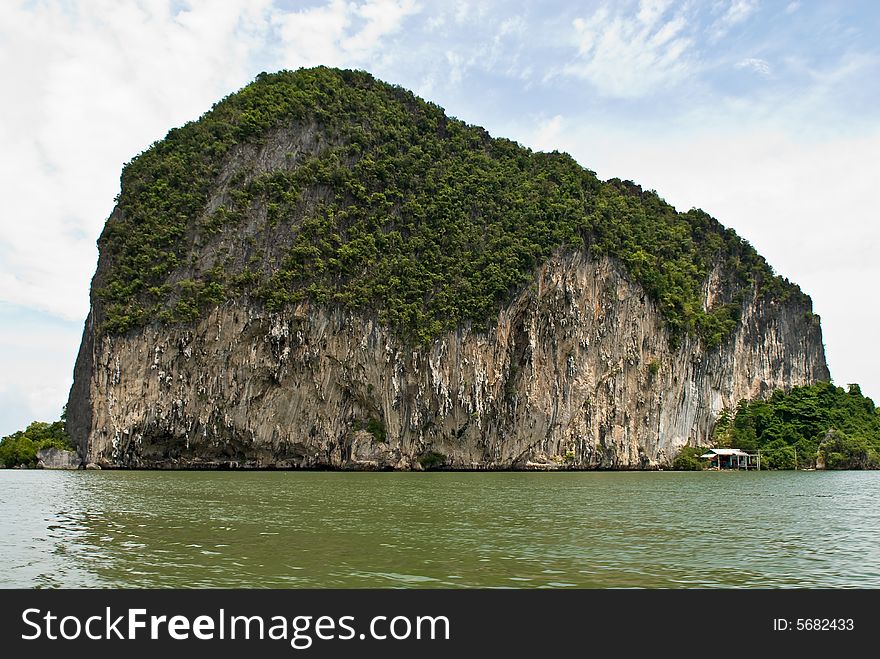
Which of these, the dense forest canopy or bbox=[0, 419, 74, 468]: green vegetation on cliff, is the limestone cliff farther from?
the dense forest canopy

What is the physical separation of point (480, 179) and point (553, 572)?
6573 centimetres

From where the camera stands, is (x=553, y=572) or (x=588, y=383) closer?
(x=553, y=572)

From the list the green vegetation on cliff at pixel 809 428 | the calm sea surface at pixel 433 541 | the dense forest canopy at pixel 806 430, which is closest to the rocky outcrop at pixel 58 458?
the calm sea surface at pixel 433 541

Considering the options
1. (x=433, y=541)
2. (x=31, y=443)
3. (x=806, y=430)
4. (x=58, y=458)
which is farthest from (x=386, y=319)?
(x=433, y=541)

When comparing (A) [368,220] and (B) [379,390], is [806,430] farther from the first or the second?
(A) [368,220]

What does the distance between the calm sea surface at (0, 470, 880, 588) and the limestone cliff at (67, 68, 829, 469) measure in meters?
32.6

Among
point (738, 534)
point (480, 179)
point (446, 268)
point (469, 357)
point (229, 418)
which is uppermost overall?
point (480, 179)

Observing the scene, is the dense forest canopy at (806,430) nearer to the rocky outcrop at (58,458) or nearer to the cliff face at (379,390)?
the cliff face at (379,390)

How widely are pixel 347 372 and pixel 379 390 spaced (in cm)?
319

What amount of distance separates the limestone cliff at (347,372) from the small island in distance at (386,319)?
0.62 feet

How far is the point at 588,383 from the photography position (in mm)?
67875
